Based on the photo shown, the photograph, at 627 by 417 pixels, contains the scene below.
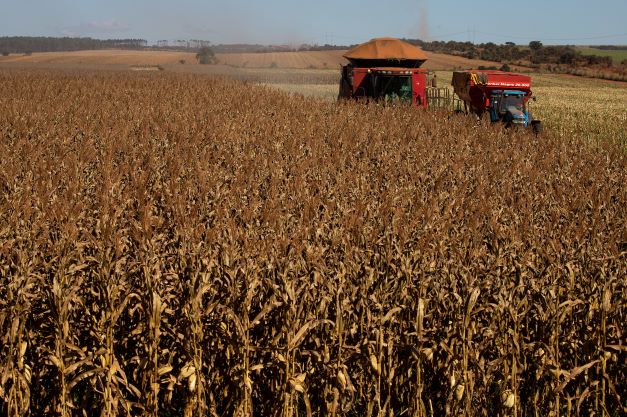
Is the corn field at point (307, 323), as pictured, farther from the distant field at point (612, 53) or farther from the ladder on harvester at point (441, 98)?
the distant field at point (612, 53)

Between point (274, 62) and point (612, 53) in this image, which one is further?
point (612, 53)

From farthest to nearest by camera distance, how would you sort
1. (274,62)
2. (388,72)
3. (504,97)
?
(274,62) < (388,72) < (504,97)

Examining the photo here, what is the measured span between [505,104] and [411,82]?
3.29 metres

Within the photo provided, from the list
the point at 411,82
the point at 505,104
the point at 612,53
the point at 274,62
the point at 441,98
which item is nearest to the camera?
the point at 505,104

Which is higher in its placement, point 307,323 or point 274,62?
point 274,62

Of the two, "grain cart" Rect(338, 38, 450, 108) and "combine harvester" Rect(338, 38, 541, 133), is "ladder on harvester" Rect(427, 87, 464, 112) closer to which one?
"combine harvester" Rect(338, 38, 541, 133)

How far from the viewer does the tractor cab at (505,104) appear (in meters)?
16.0

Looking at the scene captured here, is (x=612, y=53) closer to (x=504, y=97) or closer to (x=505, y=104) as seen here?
(x=504, y=97)

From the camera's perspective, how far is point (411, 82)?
1878cm

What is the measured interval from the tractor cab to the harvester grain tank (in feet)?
7.59

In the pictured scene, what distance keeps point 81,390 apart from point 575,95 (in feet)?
106

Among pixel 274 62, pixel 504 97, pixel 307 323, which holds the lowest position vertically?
pixel 307 323

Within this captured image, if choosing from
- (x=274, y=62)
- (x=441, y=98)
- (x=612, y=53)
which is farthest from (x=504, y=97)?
(x=612, y=53)

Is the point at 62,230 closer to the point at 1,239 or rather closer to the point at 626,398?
the point at 1,239
